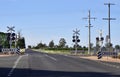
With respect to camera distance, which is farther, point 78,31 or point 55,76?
point 78,31

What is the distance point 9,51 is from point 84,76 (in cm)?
7024

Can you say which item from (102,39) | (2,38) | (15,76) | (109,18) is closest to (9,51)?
(109,18)

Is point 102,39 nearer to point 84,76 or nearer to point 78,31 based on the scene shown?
point 84,76

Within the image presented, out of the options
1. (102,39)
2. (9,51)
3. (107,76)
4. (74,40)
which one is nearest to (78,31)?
(74,40)

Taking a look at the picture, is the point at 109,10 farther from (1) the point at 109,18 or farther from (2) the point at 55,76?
(2) the point at 55,76

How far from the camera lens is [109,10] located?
294 feet

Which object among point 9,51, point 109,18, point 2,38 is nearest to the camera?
point 109,18

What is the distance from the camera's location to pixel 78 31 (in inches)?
4924

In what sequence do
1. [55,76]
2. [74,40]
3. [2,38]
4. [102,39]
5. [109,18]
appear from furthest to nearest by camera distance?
[2,38], [74,40], [109,18], [102,39], [55,76]

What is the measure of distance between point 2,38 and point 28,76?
5090 inches

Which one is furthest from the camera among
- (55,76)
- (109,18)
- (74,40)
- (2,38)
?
(2,38)

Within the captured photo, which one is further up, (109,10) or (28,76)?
(109,10)

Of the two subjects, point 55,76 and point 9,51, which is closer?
point 55,76

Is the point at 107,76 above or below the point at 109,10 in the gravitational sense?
below
